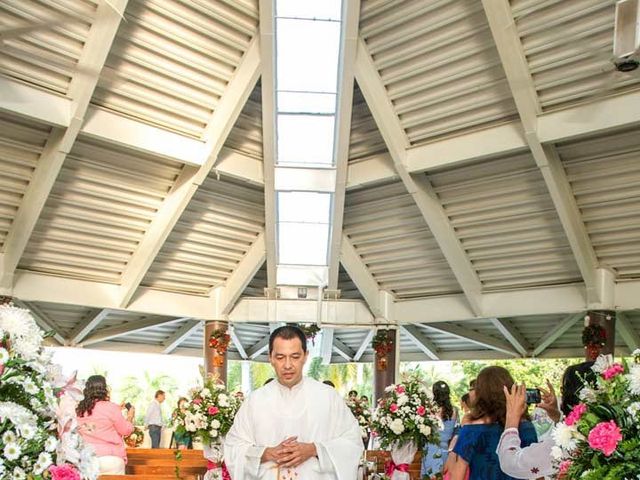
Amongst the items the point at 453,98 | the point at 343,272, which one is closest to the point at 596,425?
the point at 453,98

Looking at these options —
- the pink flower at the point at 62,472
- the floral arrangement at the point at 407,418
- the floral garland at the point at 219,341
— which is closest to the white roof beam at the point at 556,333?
the floral garland at the point at 219,341

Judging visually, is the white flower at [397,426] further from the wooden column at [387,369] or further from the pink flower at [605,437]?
the wooden column at [387,369]

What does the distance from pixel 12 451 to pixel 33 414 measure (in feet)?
0.55

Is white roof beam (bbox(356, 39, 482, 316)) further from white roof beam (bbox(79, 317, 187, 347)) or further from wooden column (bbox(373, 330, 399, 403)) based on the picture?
white roof beam (bbox(79, 317, 187, 347))

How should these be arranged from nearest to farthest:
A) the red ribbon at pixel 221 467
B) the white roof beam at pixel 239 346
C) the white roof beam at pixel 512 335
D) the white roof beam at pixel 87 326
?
1. the red ribbon at pixel 221 467
2. the white roof beam at pixel 87 326
3. the white roof beam at pixel 512 335
4. the white roof beam at pixel 239 346

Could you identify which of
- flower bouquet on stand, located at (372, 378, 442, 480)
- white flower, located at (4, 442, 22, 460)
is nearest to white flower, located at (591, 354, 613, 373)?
white flower, located at (4, 442, 22, 460)

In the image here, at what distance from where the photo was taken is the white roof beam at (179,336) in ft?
61.6

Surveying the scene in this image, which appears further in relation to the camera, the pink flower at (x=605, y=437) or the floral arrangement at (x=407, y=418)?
the floral arrangement at (x=407, y=418)

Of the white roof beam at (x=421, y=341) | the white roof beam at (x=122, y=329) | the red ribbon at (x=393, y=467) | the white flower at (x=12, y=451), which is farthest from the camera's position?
the white roof beam at (x=421, y=341)

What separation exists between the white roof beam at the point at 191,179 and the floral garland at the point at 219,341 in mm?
2019

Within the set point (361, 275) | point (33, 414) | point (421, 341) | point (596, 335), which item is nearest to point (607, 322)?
point (596, 335)

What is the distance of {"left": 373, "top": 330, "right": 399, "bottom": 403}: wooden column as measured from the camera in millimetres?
16734

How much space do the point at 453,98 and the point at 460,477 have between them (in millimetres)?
8534

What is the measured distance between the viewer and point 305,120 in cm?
1340
